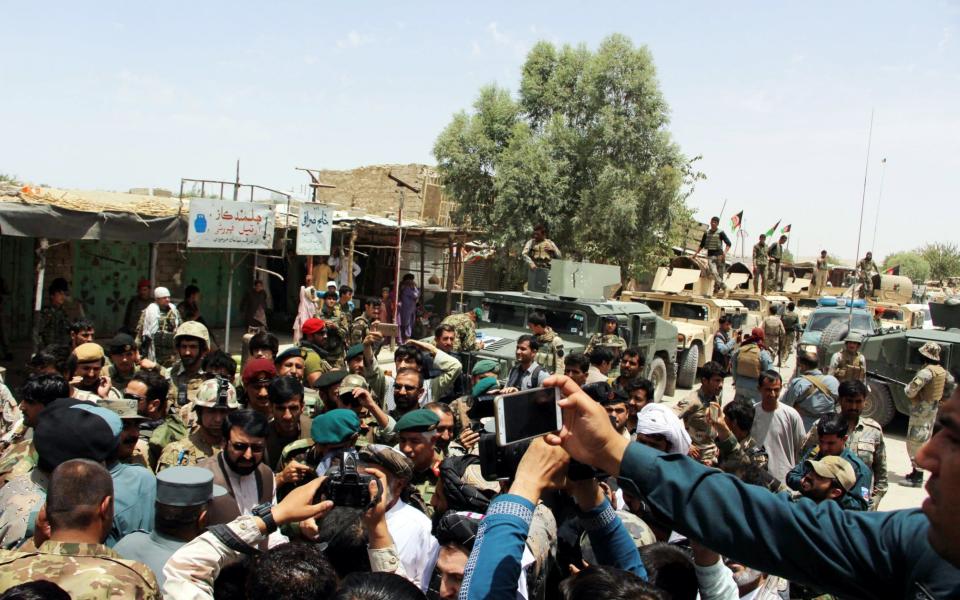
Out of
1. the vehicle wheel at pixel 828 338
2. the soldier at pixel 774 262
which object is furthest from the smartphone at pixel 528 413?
the soldier at pixel 774 262

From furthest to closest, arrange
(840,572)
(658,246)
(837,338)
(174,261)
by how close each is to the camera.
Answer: (658,246) < (174,261) < (837,338) < (840,572)

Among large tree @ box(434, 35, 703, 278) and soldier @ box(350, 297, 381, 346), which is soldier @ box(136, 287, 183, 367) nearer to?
soldier @ box(350, 297, 381, 346)

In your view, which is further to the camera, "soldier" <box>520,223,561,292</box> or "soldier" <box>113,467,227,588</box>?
"soldier" <box>520,223,561,292</box>

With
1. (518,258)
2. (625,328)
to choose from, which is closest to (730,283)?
(518,258)

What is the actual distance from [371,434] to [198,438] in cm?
93

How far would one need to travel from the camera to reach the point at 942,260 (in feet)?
178

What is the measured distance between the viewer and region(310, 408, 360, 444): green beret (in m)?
3.44

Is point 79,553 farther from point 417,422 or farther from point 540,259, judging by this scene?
point 540,259

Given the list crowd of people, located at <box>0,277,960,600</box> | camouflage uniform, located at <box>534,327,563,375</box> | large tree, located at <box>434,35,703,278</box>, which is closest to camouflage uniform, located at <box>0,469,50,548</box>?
crowd of people, located at <box>0,277,960,600</box>

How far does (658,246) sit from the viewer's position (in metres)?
20.3

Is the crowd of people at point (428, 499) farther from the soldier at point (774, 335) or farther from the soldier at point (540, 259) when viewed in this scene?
the soldier at point (774, 335)

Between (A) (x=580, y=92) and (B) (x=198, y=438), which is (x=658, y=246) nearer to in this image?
(A) (x=580, y=92)

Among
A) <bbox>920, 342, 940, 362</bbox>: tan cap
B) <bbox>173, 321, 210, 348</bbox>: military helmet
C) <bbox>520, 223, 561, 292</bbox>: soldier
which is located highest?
<bbox>520, 223, 561, 292</bbox>: soldier

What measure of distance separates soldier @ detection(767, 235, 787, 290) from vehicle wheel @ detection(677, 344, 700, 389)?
8.75 metres
